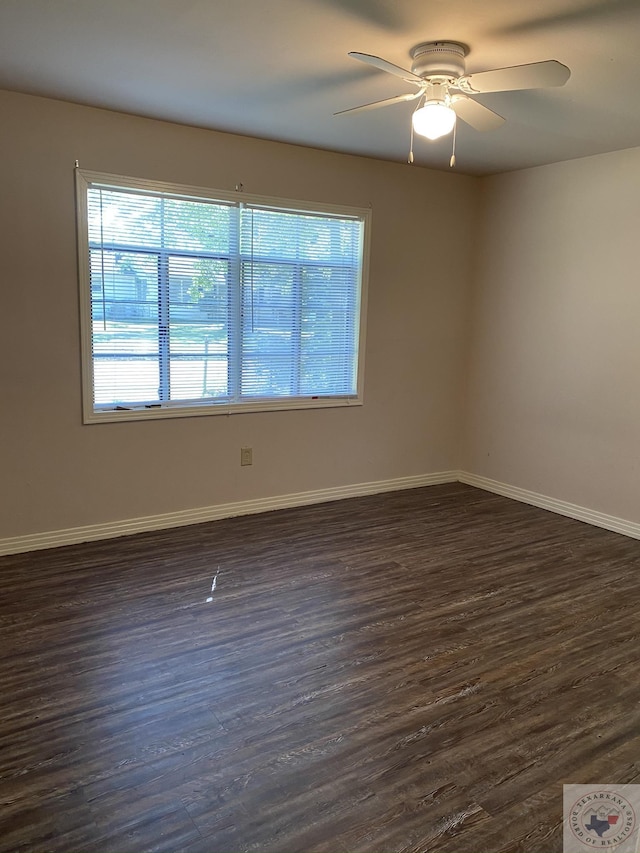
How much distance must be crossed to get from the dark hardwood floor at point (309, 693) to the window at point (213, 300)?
104 centimetres

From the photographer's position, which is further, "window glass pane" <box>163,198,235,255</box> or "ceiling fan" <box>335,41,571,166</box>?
"window glass pane" <box>163,198,235,255</box>

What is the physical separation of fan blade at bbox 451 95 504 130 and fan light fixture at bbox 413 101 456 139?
0.23 m

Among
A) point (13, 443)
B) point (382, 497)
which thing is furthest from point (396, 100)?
point (382, 497)

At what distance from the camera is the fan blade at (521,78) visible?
7.00ft

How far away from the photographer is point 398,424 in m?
5.07

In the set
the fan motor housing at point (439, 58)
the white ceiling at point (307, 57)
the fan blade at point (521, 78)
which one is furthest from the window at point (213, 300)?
the fan blade at point (521, 78)

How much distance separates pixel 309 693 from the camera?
237 cm

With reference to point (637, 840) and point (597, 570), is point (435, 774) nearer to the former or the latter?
point (637, 840)

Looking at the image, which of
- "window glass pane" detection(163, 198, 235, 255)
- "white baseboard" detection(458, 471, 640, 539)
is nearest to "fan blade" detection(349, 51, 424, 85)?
"window glass pane" detection(163, 198, 235, 255)

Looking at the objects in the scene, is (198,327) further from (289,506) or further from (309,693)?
(309,693)

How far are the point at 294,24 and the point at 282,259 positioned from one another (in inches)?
79.6

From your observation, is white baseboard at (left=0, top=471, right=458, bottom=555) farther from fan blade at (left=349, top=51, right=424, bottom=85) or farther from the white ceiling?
fan blade at (left=349, top=51, right=424, bottom=85)

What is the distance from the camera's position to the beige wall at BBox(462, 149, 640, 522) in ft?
13.5

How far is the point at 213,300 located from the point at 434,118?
205 cm
